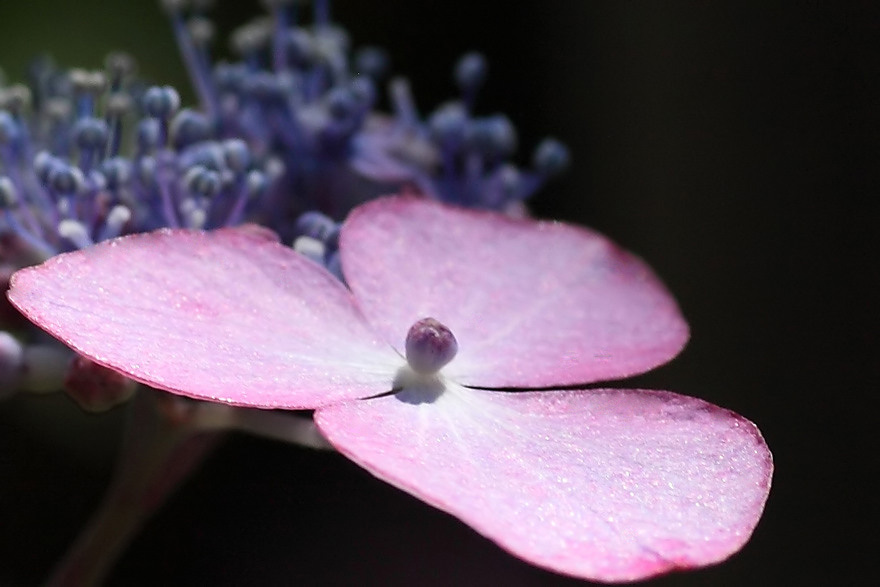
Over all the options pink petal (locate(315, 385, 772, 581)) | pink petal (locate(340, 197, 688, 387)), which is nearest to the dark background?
pink petal (locate(340, 197, 688, 387))

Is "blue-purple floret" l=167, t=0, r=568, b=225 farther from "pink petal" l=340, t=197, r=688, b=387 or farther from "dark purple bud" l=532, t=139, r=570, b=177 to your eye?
"pink petal" l=340, t=197, r=688, b=387

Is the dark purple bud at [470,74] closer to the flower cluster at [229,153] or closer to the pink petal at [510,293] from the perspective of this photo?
the flower cluster at [229,153]

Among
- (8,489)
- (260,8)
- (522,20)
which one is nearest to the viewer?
(8,489)

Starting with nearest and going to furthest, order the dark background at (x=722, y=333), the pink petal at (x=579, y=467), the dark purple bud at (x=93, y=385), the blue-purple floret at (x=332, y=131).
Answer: the pink petal at (x=579, y=467) → the dark purple bud at (x=93, y=385) → the blue-purple floret at (x=332, y=131) → the dark background at (x=722, y=333)

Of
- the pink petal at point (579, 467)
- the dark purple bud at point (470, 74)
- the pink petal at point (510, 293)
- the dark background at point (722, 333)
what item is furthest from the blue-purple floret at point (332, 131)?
the dark background at point (722, 333)

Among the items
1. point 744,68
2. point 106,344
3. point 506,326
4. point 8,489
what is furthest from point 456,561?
point 106,344

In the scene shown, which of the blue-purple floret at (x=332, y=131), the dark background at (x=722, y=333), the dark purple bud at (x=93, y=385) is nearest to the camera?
the dark purple bud at (x=93, y=385)

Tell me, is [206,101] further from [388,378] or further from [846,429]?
[846,429]
